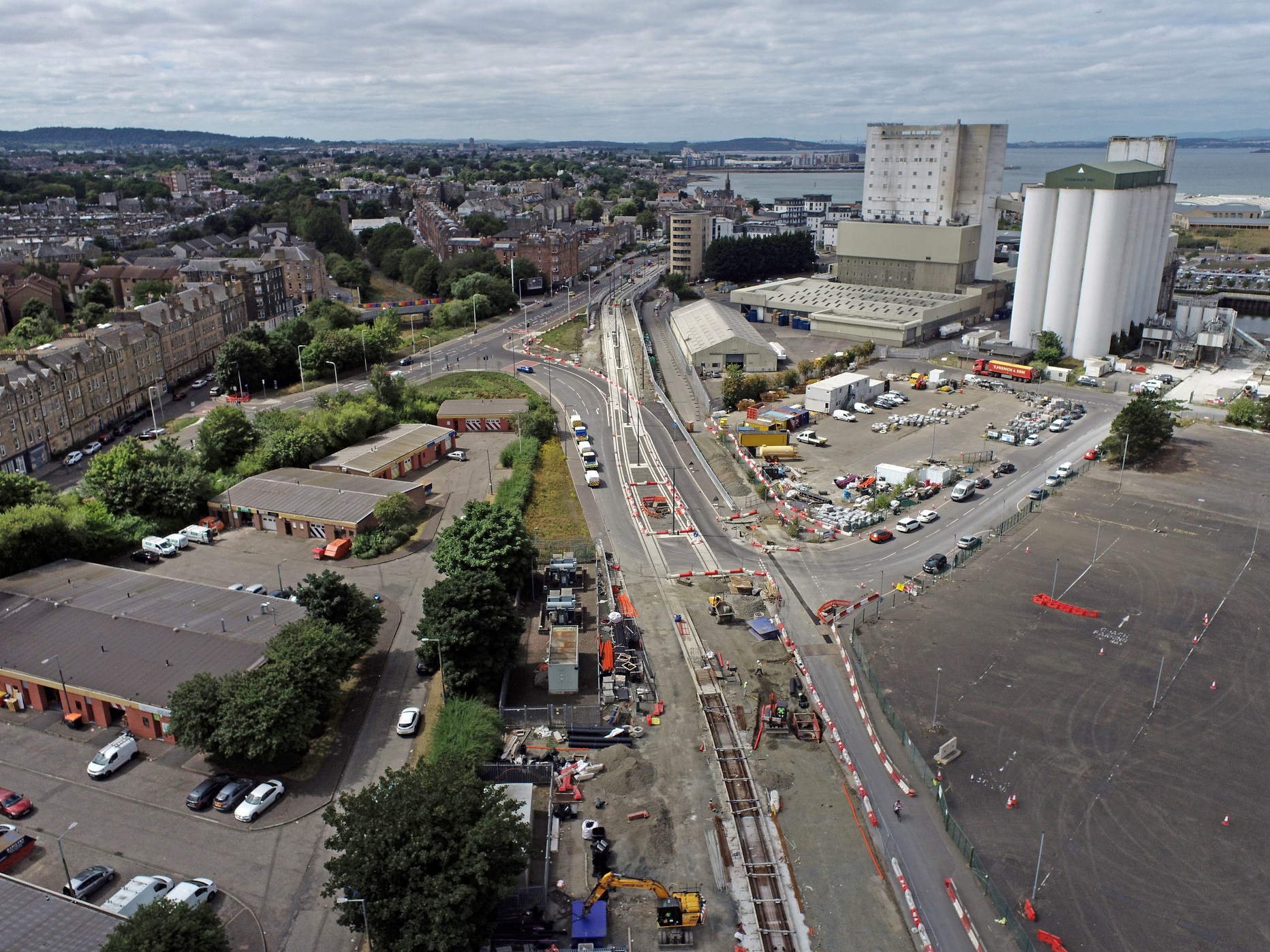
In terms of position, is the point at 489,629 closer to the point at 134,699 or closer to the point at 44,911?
the point at 134,699

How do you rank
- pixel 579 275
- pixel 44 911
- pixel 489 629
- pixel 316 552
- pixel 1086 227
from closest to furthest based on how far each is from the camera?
pixel 44 911, pixel 489 629, pixel 316 552, pixel 1086 227, pixel 579 275

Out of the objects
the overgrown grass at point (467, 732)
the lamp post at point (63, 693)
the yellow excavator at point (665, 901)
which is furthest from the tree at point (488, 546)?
the yellow excavator at point (665, 901)

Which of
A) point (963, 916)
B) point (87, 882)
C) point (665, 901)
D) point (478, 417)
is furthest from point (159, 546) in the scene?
point (963, 916)

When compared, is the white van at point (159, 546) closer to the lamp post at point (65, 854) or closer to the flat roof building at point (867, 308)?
the lamp post at point (65, 854)

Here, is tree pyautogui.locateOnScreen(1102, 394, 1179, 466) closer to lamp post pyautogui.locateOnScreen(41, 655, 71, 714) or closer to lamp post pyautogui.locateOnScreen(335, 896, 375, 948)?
lamp post pyautogui.locateOnScreen(335, 896, 375, 948)

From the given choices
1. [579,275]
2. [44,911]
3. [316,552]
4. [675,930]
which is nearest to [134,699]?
[44,911]

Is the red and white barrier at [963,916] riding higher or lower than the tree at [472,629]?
lower
